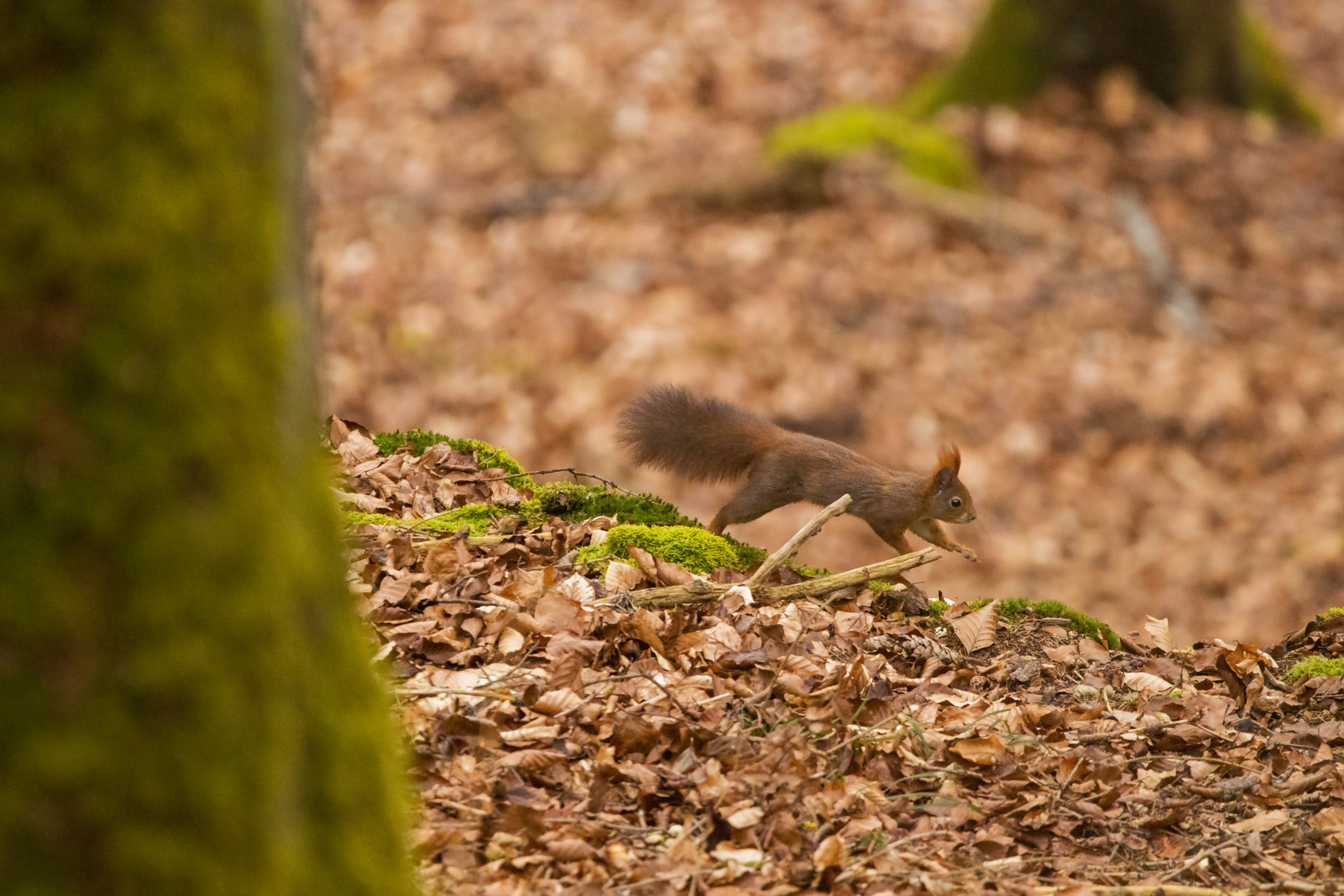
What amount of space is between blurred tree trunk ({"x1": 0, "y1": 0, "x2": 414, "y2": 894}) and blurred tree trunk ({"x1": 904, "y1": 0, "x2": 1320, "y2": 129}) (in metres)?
11.1

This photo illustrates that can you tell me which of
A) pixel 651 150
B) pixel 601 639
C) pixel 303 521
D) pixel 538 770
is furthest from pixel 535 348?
pixel 303 521

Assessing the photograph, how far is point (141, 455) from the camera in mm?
1643

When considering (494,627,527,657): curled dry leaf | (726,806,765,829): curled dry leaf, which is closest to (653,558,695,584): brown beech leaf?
(494,627,527,657): curled dry leaf

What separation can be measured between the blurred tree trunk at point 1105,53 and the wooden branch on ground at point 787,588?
8306 millimetres

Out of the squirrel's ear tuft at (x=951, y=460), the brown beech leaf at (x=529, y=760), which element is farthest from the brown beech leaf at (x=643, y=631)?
the squirrel's ear tuft at (x=951, y=460)

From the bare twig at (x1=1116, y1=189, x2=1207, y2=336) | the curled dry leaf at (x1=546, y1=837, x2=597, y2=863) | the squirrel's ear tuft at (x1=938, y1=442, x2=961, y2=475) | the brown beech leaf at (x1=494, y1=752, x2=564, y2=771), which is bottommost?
the curled dry leaf at (x1=546, y1=837, x2=597, y2=863)

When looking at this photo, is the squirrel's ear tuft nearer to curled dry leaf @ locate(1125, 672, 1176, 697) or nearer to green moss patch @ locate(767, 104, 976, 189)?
curled dry leaf @ locate(1125, 672, 1176, 697)

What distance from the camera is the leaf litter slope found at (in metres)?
3.09

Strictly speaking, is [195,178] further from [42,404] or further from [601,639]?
[601,639]

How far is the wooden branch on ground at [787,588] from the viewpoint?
4.21m

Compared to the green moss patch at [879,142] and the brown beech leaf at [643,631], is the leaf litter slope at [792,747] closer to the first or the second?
the brown beech leaf at [643,631]

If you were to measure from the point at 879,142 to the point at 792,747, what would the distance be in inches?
343

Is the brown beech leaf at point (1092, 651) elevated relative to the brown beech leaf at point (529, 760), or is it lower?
elevated

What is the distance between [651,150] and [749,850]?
909 cm
